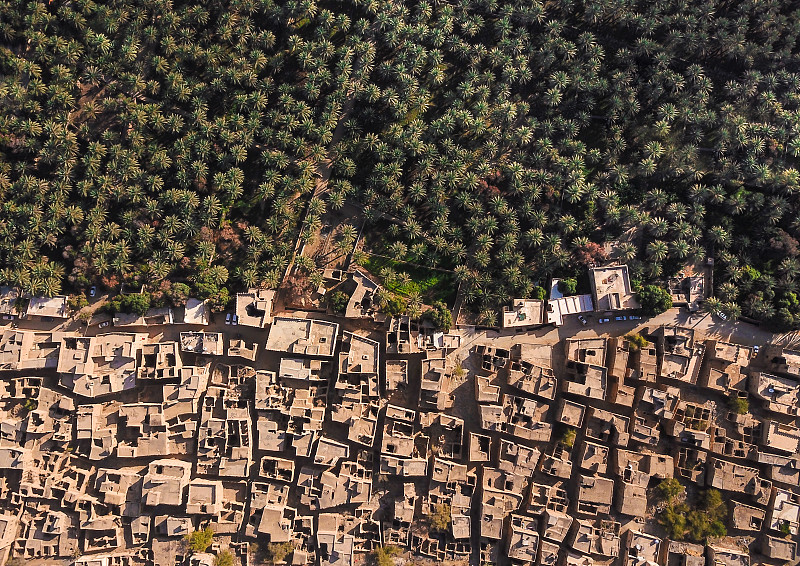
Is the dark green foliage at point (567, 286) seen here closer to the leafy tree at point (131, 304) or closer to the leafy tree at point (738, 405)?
the leafy tree at point (738, 405)

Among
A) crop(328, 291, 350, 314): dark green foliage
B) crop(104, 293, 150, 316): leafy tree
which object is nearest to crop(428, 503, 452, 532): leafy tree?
crop(328, 291, 350, 314): dark green foliage

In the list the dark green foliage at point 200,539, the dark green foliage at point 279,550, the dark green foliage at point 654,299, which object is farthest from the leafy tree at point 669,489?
the dark green foliage at point 200,539

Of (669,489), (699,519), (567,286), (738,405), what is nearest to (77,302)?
(567,286)

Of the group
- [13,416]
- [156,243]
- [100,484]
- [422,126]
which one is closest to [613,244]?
[422,126]

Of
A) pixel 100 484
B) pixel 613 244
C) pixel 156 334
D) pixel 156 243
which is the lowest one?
pixel 100 484

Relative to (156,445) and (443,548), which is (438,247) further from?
(156,445)

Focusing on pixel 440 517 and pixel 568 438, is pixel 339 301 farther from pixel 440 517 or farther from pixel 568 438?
pixel 568 438
